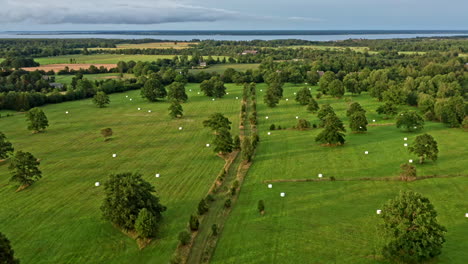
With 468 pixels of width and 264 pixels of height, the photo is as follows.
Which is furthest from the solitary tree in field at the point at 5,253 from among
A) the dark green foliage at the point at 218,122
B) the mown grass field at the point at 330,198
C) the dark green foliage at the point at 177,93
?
the dark green foliage at the point at 177,93

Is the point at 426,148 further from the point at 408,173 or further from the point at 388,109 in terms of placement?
the point at 388,109

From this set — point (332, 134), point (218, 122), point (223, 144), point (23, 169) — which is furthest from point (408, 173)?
point (23, 169)

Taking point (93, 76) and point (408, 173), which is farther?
point (93, 76)

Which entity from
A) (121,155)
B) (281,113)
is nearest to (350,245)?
(121,155)

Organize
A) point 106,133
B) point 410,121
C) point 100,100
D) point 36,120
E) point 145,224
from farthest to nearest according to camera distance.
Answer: point 100,100 < point 36,120 < point 410,121 < point 106,133 < point 145,224

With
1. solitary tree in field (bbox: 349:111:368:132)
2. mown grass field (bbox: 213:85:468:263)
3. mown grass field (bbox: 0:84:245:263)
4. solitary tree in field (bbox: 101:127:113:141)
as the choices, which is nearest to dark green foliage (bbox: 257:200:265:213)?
mown grass field (bbox: 213:85:468:263)

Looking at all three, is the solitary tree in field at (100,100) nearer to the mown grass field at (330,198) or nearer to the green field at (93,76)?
the green field at (93,76)

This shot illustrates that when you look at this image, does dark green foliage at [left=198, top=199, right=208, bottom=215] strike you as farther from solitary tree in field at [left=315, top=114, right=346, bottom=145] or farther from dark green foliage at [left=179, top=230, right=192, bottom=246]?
solitary tree in field at [left=315, top=114, right=346, bottom=145]
